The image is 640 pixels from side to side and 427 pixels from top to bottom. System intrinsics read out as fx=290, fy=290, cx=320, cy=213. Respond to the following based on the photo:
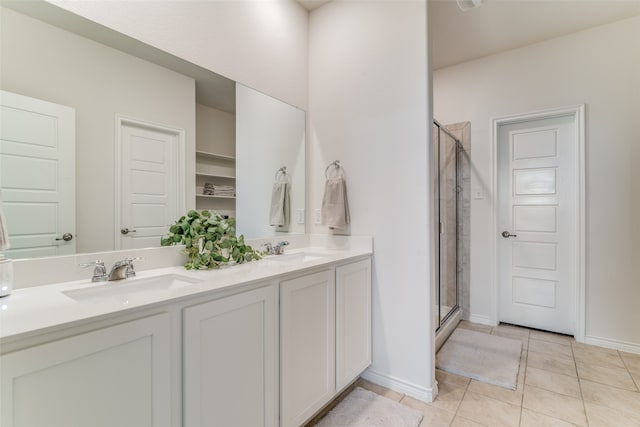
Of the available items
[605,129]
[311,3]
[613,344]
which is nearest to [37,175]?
[311,3]

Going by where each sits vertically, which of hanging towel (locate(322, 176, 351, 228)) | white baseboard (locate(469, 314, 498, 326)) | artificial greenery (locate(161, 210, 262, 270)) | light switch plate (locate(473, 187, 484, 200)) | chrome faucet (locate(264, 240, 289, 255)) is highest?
light switch plate (locate(473, 187, 484, 200))

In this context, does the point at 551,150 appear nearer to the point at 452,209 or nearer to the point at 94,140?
the point at 452,209

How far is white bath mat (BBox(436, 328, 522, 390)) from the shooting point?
6.68 feet

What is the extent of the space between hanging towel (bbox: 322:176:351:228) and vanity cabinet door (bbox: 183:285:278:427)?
890 millimetres

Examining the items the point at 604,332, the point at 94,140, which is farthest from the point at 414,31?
the point at 604,332

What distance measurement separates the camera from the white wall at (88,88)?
1.08 metres

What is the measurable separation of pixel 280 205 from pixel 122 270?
44.9 inches

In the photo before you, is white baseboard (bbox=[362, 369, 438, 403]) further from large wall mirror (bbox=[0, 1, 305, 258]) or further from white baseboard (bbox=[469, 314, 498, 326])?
white baseboard (bbox=[469, 314, 498, 326])

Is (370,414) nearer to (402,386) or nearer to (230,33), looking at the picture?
(402,386)

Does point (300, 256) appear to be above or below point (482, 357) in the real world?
above

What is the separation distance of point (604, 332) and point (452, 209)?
1591 millimetres

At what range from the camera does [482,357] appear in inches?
90.2

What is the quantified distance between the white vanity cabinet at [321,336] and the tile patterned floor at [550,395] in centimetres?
41

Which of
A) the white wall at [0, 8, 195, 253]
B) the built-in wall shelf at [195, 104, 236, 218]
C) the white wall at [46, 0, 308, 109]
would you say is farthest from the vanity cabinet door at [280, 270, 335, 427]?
the white wall at [46, 0, 308, 109]
